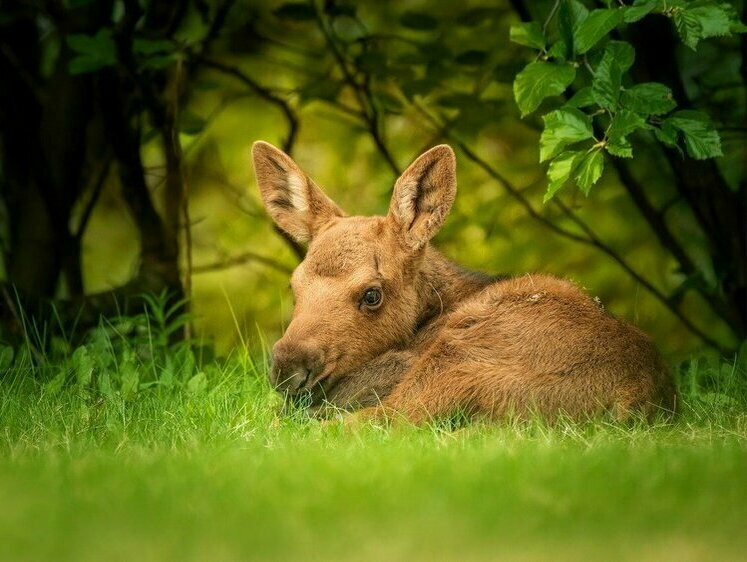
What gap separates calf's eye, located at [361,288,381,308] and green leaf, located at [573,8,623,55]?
146cm


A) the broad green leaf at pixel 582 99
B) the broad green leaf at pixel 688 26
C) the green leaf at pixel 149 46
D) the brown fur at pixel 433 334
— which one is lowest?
the brown fur at pixel 433 334

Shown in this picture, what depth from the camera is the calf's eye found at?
247 inches

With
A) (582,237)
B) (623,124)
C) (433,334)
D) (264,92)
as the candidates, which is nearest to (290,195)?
(433,334)

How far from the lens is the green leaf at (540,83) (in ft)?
19.8

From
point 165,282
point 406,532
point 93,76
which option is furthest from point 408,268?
point 93,76

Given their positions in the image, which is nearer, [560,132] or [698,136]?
[560,132]

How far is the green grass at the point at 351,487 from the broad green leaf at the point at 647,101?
1.43 metres

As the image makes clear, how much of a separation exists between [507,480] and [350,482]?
54cm

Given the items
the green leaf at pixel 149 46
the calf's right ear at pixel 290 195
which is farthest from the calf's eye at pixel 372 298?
the green leaf at pixel 149 46

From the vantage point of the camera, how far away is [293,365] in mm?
6020

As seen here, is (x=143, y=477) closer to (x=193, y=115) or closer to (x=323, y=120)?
(x=193, y=115)

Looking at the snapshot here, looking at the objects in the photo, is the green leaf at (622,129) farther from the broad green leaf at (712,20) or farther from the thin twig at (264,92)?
the thin twig at (264,92)

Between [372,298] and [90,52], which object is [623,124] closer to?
[372,298]

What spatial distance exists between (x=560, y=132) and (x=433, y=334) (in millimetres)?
1172
